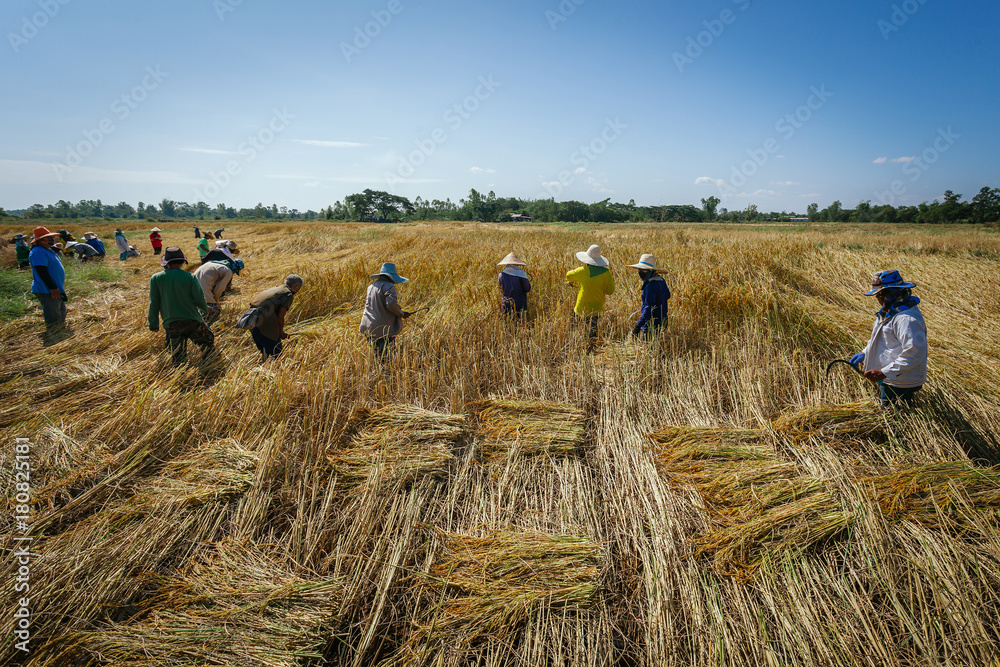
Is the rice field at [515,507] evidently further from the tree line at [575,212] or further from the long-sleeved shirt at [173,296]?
the tree line at [575,212]

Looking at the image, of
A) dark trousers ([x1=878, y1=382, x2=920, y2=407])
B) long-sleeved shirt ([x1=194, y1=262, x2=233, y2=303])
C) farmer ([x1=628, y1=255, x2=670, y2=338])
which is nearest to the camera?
dark trousers ([x1=878, y1=382, x2=920, y2=407])

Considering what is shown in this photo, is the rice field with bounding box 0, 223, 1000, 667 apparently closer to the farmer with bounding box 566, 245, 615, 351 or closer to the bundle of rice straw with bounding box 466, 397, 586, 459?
the bundle of rice straw with bounding box 466, 397, 586, 459

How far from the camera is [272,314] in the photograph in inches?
169

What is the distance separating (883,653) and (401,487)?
247 centimetres

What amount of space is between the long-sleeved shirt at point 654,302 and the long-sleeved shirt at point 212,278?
248 inches

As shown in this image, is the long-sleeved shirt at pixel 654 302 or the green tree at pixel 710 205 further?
the green tree at pixel 710 205

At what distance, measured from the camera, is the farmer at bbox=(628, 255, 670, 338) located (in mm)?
4418

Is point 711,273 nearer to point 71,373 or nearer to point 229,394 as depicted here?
point 229,394

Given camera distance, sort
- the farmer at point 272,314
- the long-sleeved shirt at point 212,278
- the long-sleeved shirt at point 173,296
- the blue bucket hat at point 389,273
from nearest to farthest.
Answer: the long-sleeved shirt at point 173,296
the farmer at point 272,314
the blue bucket hat at point 389,273
the long-sleeved shirt at point 212,278

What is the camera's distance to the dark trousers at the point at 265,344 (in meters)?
4.38

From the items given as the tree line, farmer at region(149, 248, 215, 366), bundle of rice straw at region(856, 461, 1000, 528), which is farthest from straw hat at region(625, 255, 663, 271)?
the tree line

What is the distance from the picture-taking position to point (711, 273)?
5.40 meters

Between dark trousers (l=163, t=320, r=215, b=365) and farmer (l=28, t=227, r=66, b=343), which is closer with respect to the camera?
dark trousers (l=163, t=320, r=215, b=365)

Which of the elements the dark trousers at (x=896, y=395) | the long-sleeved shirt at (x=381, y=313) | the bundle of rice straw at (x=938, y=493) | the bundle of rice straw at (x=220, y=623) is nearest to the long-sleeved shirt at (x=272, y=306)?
the long-sleeved shirt at (x=381, y=313)
